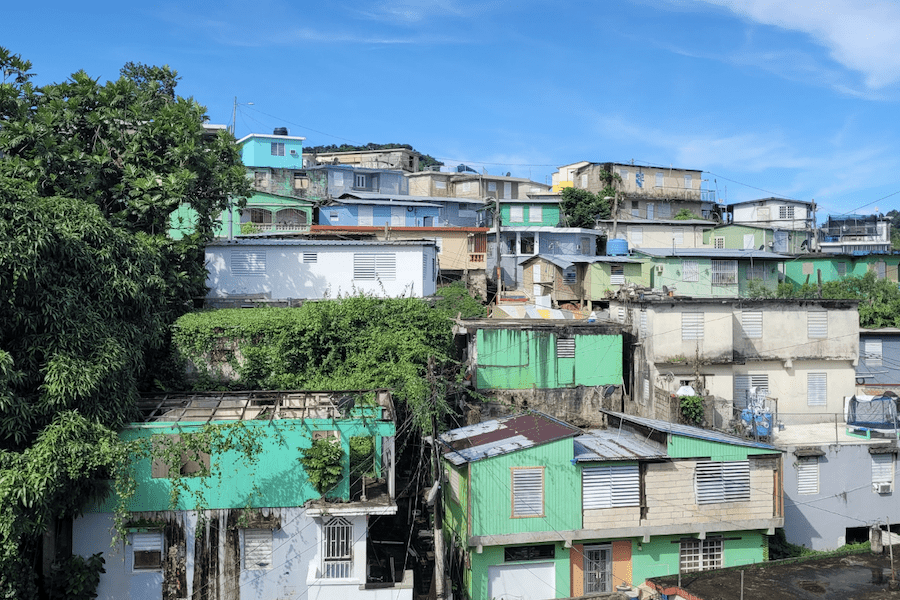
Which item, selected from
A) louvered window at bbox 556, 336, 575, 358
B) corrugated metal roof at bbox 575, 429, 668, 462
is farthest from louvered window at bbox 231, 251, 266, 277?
corrugated metal roof at bbox 575, 429, 668, 462

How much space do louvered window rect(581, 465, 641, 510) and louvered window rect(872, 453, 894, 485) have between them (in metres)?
10.7

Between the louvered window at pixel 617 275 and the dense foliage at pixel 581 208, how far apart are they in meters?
13.5

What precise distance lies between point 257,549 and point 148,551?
2.65 metres

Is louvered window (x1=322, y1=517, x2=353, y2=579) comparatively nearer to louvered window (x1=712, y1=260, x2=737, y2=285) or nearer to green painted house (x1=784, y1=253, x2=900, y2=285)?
louvered window (x1=712, y1=260, x2=737, y2=285)

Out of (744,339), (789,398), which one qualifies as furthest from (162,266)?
(789,398)

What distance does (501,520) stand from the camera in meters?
18.7

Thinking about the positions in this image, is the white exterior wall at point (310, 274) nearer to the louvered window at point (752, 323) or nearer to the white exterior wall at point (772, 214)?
the louvered window at point (752, 323)

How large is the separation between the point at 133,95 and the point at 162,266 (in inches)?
267

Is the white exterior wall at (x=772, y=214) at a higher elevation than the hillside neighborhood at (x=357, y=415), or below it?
higher

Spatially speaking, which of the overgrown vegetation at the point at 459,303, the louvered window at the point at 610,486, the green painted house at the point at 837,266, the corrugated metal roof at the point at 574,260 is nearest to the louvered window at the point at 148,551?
the louvered window at the point at 610,486

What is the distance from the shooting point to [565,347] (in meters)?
26.8

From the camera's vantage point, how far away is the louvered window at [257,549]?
17.1 metres

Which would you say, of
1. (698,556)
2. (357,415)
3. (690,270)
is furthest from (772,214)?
(357,415)

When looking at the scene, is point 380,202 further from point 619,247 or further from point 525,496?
point 525,496
